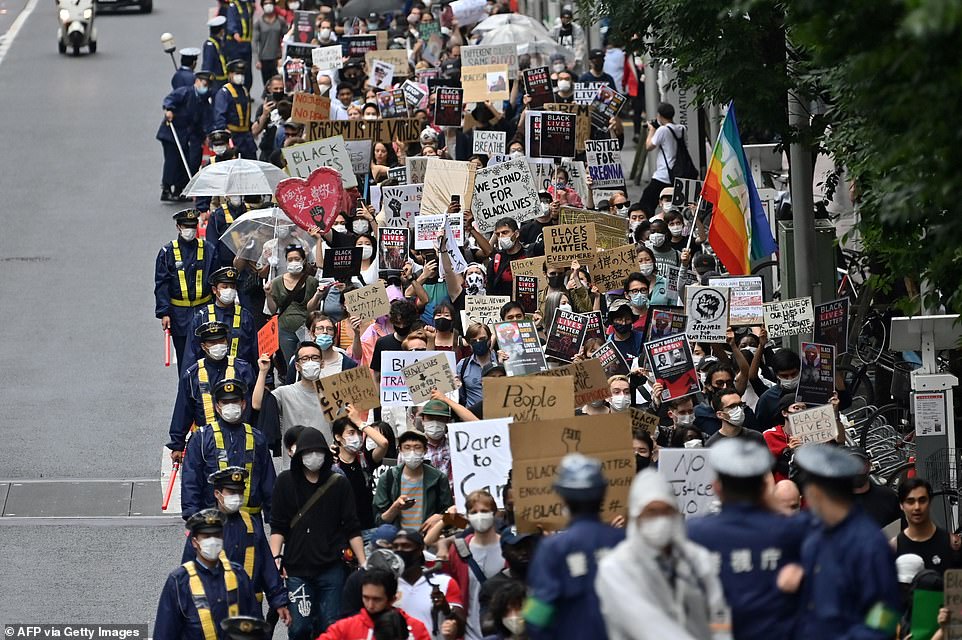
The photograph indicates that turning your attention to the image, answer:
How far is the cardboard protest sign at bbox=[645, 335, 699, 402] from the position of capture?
14.1 m

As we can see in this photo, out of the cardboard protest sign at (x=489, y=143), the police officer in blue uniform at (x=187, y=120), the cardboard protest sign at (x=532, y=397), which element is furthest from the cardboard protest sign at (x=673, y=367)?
the police officer in blue uniform at (x=187, y=120)

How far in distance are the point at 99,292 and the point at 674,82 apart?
10.2 m

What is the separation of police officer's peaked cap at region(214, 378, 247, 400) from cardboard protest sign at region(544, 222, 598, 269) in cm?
439

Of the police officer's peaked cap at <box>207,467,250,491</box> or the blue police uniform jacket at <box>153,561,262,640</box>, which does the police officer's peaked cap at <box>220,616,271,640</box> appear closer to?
the blue police uniform jacket at <box>153,561,262,640</box>

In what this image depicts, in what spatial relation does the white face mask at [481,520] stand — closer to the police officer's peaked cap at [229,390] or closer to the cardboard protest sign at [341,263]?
the police officer's peaked cap at [229,390]

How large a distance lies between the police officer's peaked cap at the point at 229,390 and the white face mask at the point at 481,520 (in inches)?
109

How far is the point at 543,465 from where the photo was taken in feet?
34.5

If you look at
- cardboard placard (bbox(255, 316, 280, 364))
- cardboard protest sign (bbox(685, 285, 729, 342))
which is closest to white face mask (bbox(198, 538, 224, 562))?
cardboard placard (bbox(255, 316, 280, 364))

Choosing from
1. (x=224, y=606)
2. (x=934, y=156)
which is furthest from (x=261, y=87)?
(x=934, y=156)

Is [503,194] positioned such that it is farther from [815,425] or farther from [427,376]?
[815,425]

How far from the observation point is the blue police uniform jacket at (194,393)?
14.9 metres

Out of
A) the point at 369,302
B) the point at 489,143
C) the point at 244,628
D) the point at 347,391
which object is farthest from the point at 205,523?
the point at 489,143

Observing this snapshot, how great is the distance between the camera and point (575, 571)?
7.20 meters

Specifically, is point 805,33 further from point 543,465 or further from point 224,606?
point 224,606
